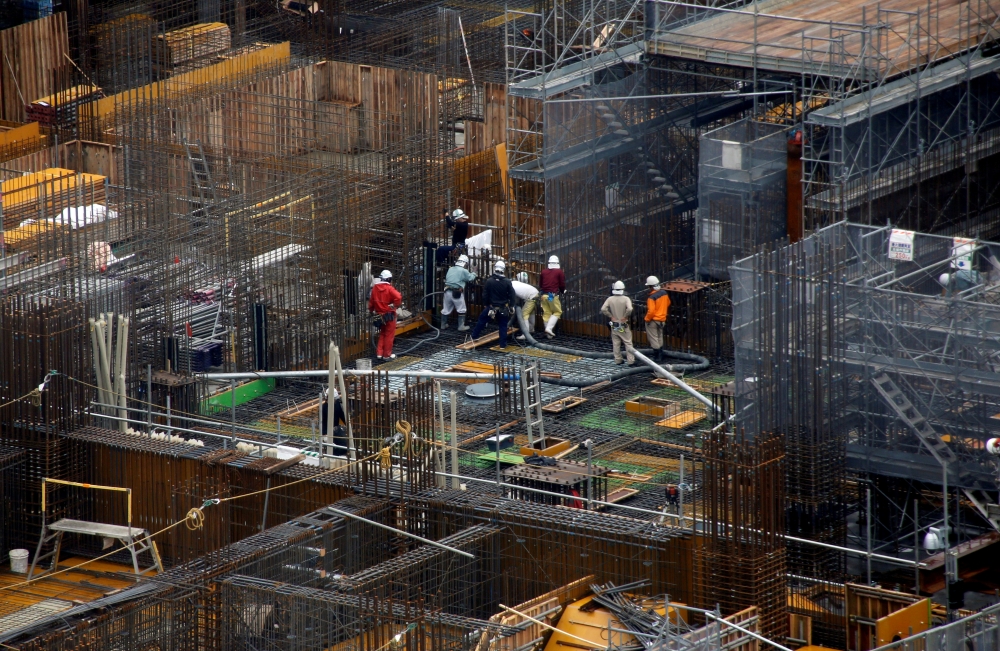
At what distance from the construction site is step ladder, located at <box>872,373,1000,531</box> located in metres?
0.07

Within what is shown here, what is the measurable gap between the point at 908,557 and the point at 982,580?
47.2 inches

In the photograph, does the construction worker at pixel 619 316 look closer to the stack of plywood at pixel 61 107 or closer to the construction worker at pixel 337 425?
the construction worker at pixel 337 425

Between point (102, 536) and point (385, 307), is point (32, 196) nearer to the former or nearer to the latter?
point (385, 307)

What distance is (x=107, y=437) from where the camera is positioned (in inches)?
1385

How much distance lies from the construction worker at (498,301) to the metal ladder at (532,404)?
11.9 ft

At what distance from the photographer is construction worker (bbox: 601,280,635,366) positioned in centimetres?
4169

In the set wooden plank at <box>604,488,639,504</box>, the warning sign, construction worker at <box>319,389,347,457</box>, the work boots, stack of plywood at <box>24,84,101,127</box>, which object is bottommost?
wooden plank at <box>604,488,639,504</box>

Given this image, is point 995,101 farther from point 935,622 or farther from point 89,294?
point 89,294

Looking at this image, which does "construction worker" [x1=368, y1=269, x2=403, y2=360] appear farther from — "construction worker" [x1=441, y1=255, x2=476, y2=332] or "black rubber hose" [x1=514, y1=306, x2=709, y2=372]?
"black rubber hose" [x1=514, y1=306, x2=709, y2=372]

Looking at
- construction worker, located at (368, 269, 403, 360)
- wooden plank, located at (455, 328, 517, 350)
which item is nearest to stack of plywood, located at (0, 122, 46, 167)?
construction worker, located at (368, 269, 403, 360)

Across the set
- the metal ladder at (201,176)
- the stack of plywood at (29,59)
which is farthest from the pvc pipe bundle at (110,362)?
the stack of plywood at (29,59)

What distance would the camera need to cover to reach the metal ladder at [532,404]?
36.9m

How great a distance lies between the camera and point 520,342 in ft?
145

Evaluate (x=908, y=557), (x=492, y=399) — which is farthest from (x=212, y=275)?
(x=908, y=557)
